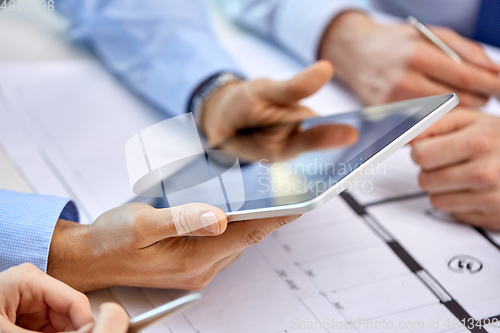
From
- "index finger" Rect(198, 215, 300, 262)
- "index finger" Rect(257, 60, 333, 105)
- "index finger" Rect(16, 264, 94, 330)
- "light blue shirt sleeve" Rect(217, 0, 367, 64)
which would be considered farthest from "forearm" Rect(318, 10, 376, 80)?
"index finger" Rect(16, 264, 94, 330)

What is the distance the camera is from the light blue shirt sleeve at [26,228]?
363 millimetres

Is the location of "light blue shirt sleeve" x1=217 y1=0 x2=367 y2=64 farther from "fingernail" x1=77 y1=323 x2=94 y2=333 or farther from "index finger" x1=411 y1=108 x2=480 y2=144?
"fingernail" x1=77 y1=323 x2=94 y2=333

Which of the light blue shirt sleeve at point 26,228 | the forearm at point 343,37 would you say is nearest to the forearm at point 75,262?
the light blue shirt sleeve at point 26,228

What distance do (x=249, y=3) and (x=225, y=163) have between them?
588 mm

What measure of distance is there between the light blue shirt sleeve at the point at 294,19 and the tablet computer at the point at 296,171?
0.34 m

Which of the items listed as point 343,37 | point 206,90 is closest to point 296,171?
point 206,90

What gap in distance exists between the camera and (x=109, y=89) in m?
0.71

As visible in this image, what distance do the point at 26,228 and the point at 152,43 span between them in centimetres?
48

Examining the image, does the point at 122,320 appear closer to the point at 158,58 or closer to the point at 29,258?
the point at 29,258

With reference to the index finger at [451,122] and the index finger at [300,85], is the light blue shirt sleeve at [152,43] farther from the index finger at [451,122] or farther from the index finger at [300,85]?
the index finger at [451,122]

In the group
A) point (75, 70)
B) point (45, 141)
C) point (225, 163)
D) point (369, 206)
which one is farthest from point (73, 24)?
point (369, 206)

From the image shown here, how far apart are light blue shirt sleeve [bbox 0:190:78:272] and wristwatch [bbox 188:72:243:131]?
0.34 meters

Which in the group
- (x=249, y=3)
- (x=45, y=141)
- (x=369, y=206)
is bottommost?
(x=369, y=206)

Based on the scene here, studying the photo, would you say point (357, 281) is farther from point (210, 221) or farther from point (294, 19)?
point (294, 19)
